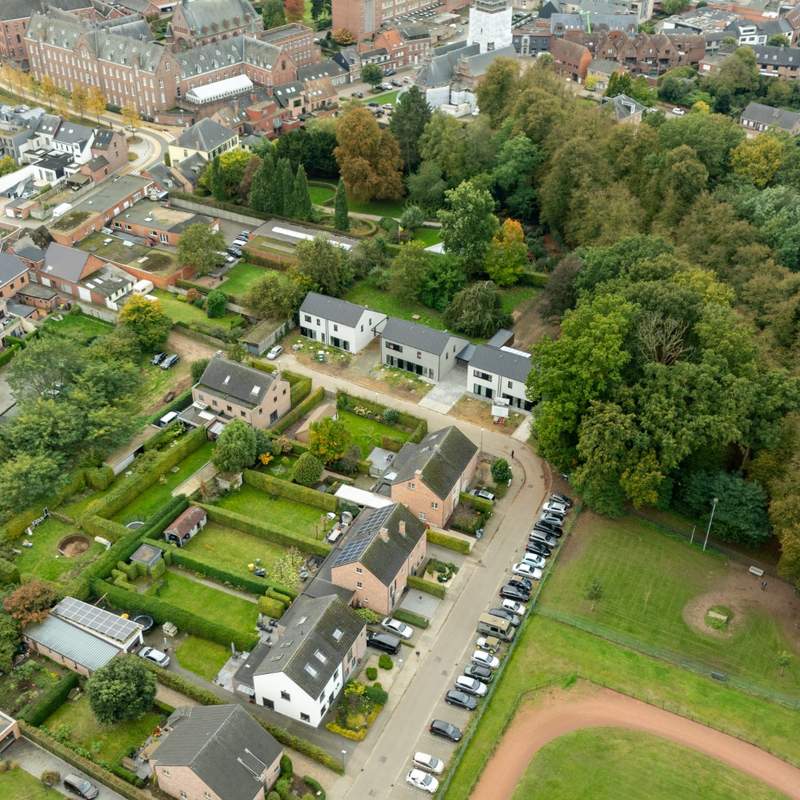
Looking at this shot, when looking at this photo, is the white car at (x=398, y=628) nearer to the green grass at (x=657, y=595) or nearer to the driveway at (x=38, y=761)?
the green grass at (x=657, y=595)

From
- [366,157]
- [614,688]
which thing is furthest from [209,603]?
[366,157]

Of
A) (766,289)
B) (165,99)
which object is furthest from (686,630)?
(165,99)

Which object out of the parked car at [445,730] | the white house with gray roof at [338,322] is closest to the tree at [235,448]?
the white house with gray roof at [338,322]

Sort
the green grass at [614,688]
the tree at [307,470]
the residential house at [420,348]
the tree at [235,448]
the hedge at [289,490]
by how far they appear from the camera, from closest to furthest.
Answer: the green grass at [614,688], the hedge at [289,490], the tree at [235,448], the tree at [307,470], the residential house at [420,348]

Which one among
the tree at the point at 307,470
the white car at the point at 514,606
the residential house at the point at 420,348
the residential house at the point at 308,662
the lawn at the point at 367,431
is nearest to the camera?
the residential house at the point at 308,662

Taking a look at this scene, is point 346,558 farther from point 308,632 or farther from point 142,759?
point 142,759

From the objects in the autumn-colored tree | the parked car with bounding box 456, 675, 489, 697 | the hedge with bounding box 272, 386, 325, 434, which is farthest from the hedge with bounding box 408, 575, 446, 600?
the autumn-colored tree
